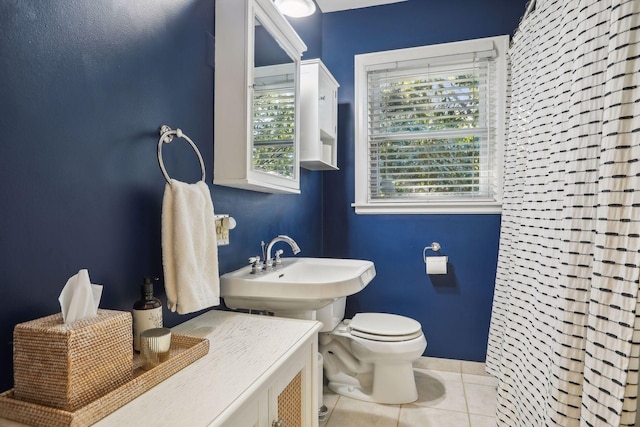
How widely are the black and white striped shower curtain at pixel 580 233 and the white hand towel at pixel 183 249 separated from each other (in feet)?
3.79

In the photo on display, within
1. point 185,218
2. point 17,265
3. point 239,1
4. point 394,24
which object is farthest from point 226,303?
point 394,24

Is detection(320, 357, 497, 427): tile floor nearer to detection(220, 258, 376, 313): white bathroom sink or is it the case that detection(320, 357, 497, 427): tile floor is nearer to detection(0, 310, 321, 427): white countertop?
detection(220, 258, 376, 313): white bathroom sink

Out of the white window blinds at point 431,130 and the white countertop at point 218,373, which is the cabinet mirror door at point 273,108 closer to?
the white countertop at point 218,373

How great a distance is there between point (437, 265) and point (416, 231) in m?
0.28

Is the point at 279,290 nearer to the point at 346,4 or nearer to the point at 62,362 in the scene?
the point at 62,362

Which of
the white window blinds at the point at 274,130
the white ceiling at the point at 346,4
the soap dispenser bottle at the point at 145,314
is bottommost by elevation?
the soap dispenser bottle at the point at 145,314

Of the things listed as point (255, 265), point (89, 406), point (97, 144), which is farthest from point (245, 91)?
point (89, 406)

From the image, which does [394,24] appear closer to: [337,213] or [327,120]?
[327,120]

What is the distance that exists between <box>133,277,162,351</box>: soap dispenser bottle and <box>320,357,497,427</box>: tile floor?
1248 mm

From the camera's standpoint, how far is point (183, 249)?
3.51ft

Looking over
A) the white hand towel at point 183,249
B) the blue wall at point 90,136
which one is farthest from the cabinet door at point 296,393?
the blue wall at point 90,136

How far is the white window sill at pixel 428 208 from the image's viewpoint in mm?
2380

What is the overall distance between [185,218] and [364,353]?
4.45 ft

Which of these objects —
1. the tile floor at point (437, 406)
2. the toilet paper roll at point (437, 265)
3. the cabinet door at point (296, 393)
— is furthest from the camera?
the toilet paper roll at point (437, 265)
